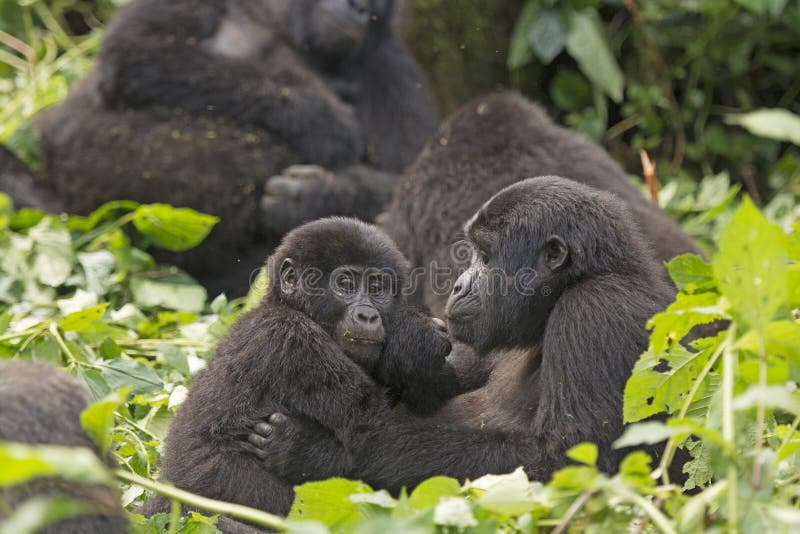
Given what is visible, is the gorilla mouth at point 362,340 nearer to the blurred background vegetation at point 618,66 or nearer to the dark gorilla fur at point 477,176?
the dark gorilla fur at point 477,176

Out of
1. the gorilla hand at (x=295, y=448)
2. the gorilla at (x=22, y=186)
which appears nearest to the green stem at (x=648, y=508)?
the gorilla hand at (x=295, y=448)

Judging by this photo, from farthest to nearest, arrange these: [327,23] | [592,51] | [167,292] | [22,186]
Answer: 1. [592,51]
2. [327,23]
3. [22,186]
4. [167,292]

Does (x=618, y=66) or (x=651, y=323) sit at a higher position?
(x=651, y=323)

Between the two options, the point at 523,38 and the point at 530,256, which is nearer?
the point at 530,256

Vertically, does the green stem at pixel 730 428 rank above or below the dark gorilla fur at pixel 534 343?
above

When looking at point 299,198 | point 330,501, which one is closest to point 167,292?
point 299,198

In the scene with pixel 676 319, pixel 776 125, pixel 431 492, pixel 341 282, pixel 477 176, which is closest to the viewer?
pixel 776 125

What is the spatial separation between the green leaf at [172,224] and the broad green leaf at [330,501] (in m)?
2.53

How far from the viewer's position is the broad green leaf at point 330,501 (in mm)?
2244

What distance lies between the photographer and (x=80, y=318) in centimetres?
353

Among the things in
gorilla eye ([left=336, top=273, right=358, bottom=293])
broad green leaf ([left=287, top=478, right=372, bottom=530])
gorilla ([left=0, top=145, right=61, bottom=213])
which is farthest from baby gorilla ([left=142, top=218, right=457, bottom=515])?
gorilla ([left=0, top=145, right=61, bottom=213])

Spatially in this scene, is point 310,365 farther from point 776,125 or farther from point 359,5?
point 359,5

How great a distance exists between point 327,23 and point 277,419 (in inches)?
129

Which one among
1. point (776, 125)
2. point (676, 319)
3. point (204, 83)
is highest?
point (776, 125)
